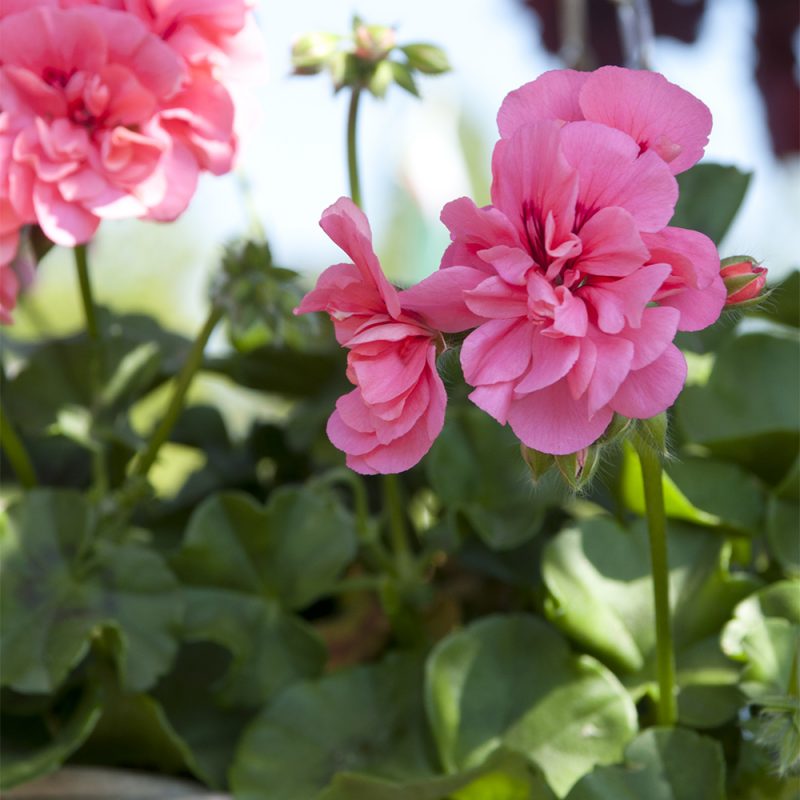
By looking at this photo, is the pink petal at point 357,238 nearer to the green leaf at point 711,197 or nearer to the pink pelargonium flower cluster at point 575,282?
the pink pelargonium flower cluster at point 575,282

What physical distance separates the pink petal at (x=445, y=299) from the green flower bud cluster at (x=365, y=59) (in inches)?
12.5

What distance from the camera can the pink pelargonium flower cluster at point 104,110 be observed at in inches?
24.8

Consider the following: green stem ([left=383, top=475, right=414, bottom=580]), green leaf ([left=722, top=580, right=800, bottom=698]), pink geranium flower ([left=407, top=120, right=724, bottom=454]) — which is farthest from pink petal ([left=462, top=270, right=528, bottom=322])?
green stem ([left=383, top=475, right=414, bottom=580])

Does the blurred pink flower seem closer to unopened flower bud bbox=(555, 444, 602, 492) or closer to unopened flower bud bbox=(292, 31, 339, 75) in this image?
unopened flower bud bbox=(555, 444, 602, 492)

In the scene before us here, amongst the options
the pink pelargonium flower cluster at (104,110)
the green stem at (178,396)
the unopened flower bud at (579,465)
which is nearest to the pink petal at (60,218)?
the pink pelargonium flower cluster at (104,110)

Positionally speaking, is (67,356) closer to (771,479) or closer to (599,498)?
(599,498)

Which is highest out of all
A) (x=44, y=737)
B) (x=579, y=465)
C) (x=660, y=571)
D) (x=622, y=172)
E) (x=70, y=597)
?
(x=622, y=172)

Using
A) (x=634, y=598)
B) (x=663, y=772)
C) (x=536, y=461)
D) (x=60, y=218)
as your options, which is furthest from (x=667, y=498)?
(x=60, y=218)

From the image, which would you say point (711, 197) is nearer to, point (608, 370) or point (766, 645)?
point (766, 645)

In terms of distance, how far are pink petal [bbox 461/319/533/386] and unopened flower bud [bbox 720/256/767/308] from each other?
0.28 feet

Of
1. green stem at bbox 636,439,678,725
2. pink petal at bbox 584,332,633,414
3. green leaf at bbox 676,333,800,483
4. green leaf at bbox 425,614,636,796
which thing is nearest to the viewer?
pink petal at bbox 584,332,633,414

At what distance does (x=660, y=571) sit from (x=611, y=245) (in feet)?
0.65

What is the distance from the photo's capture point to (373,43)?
719 mm

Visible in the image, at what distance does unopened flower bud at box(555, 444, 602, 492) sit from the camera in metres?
0.43
